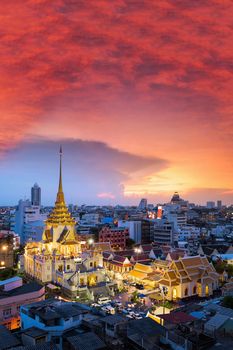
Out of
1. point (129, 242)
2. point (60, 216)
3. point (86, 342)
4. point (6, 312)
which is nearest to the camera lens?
point (86, 342)

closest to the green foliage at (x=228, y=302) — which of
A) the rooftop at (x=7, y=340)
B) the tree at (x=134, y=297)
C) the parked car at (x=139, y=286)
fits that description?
the tree at (x=134, y=297)

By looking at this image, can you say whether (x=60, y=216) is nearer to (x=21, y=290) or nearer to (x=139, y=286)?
(x=139, y=286)

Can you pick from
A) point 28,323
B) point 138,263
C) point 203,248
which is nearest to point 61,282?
point 138,263

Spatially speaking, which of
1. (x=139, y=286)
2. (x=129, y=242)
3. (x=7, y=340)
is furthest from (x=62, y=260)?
(x=129, y=242)

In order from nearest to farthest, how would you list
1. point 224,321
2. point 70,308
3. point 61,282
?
point 70,308
point 224,321
point 61,282

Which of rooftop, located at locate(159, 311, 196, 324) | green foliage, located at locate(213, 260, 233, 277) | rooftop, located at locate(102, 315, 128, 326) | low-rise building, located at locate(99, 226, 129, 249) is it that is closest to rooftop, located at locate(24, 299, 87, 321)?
rooftop, located at locate(102, 315, 128, 326)

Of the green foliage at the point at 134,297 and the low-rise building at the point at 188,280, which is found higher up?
the low-rise building at the point at 188,280

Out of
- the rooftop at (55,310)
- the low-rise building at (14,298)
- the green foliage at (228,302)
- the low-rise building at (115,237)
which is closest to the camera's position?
the rooftop at (55,310)

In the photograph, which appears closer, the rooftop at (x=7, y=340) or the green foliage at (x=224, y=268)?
the rooftop at (x=7, y=340)

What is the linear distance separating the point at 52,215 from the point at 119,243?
19871 mm

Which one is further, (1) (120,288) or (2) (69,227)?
(2) (69,227)

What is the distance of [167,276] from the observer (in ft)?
97.7

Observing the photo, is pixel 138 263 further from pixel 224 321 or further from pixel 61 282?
pixel 224 321

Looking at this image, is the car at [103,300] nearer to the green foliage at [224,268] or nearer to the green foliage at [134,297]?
the green foliage at [134,297]
